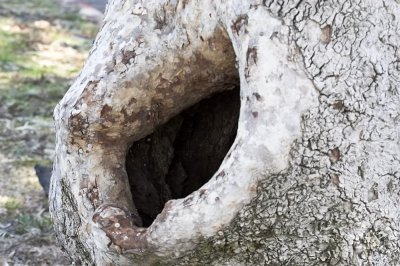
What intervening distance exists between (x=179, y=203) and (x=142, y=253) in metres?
0.17

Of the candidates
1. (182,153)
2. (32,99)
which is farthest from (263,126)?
(32,99)

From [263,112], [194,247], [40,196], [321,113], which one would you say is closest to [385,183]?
[321,113]

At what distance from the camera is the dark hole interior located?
2.48 metres

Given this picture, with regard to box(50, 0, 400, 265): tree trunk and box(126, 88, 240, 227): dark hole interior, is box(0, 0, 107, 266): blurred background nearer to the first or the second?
box(126, 88, 240, 227): dark hole interior

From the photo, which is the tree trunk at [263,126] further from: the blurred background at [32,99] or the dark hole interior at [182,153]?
the blurred background at [32,99]

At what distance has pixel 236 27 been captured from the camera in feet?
6.31

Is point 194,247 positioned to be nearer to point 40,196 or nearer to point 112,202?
point 112,202

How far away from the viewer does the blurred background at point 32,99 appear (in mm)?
3410

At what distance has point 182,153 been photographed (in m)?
2.61

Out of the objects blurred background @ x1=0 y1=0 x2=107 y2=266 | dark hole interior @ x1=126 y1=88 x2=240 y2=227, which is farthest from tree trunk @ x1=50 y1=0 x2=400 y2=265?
blurred background @ x1=0 y1=0 x2=107 y2=266

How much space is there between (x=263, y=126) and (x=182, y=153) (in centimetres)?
81

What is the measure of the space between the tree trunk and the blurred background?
1080mm

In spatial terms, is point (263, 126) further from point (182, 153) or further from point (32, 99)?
point (32, 99)

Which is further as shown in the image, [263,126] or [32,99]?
[32,99]
